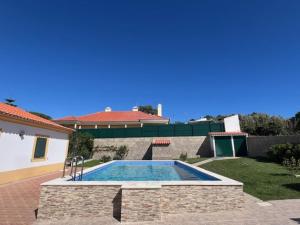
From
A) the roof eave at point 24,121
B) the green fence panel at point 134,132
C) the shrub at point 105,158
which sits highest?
the green fence panel at point 134,132

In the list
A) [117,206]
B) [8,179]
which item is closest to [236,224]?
[117,206]

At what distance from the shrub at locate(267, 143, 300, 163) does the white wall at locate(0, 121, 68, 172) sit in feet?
67.6

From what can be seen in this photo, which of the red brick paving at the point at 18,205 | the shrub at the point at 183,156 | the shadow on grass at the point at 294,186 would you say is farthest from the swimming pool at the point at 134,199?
the shrub at the point at 183,156

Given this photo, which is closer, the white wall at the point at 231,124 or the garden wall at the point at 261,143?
the garden wall at the point at 261,143

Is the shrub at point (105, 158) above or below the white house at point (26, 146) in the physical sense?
below

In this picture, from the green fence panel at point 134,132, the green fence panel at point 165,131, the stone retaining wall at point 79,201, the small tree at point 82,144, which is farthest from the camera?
the green fence panel at point 134,132

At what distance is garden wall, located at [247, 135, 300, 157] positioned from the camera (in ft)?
67.8

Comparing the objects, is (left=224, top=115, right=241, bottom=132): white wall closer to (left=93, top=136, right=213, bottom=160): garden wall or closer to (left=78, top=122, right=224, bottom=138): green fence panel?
(left=78, top=122, right=224, bottom=138): green fence panel

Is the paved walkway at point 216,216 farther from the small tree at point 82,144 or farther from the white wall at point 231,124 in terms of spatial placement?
the white wall at point 231,124

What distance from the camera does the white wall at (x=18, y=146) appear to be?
9961mm

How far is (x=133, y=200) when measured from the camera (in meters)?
5.17

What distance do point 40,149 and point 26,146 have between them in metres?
1.70

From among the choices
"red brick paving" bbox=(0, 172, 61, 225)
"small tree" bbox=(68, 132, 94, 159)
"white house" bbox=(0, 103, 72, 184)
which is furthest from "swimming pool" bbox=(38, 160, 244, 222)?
"small tree" bbox=(68, 132, 94, 159)

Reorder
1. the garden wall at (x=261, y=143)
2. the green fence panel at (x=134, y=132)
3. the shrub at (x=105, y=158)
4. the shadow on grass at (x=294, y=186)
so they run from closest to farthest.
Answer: the shadow on grass at (x=294, y=186), the garden wall at (x=261, y=143), the shrub at (x=105, y=158), the green fence panel at (x=134, y=132)
